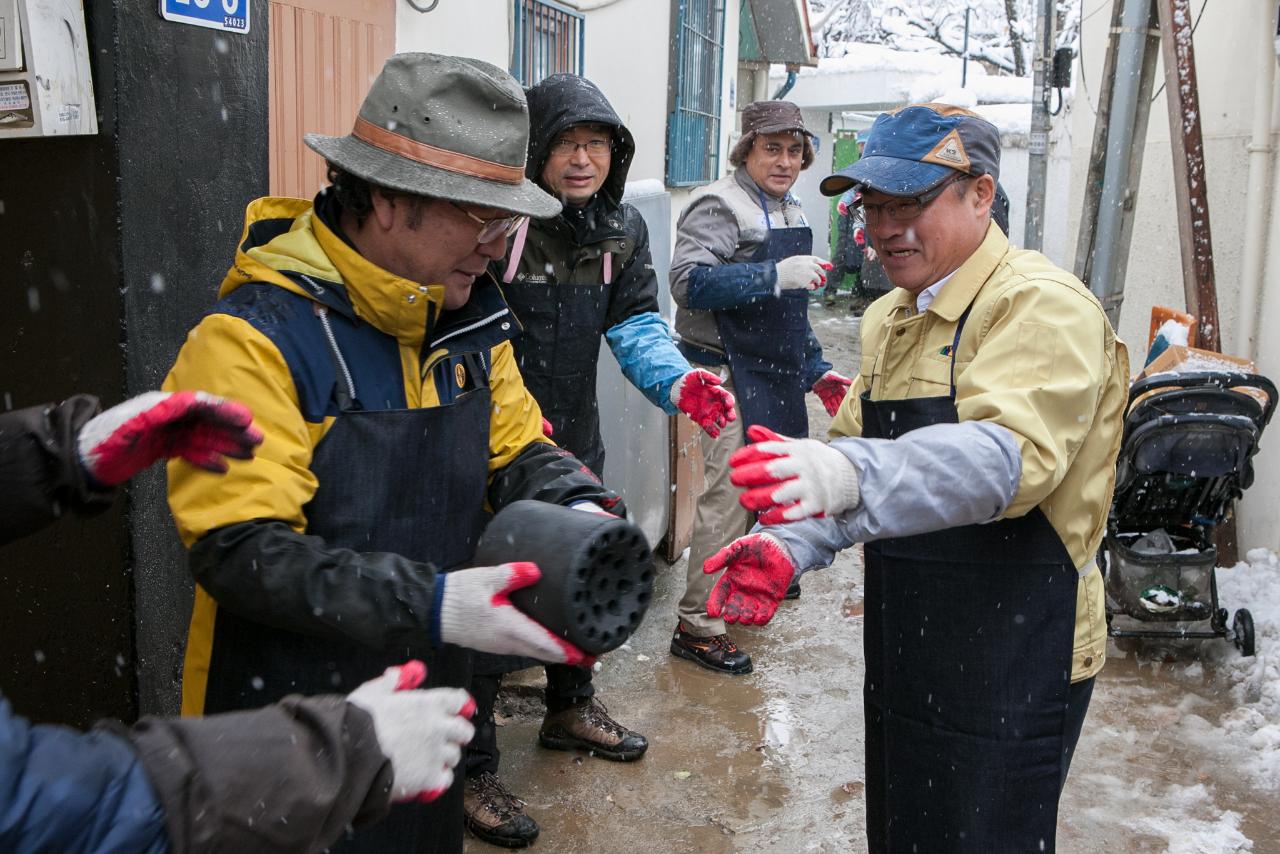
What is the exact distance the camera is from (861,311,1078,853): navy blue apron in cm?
237

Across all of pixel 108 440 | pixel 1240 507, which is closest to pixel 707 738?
pixel 108 440

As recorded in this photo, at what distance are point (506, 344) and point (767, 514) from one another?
0.87 m

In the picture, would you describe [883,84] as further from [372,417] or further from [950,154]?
[372,417]

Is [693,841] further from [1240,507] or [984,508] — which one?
[1240,507]

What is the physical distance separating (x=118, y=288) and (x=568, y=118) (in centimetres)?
155

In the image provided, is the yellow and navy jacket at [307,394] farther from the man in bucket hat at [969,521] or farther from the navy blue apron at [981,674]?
the navy blue apron at [981,674]

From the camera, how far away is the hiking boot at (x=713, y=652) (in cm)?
510

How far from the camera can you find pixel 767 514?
1.92 metres

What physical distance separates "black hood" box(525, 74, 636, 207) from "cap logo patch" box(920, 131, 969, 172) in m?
1.61

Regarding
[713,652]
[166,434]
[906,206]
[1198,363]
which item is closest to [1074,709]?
[906,206]

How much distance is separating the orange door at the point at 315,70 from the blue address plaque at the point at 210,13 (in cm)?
39

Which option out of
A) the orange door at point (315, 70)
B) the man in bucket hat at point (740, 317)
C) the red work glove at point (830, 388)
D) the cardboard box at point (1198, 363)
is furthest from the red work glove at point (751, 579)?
the cardboard box at point (1198, 363)

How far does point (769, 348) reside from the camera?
5281 millimetres

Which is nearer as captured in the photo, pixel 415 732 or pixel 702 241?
pixel 415 732
